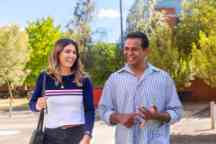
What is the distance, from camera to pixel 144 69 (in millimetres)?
4008

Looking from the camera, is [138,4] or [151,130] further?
[138,4]

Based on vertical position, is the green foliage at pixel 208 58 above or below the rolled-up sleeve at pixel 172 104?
below

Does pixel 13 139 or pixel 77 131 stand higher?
pixel 77 131

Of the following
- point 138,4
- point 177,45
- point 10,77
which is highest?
point 138,4

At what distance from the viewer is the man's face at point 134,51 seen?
3.93 m

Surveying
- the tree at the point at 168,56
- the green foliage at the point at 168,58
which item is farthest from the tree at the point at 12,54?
the green foliage at the point at 168,58

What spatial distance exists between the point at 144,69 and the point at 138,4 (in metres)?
34.8

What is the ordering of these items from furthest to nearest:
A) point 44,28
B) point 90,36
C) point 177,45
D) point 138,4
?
point 44,28, point 90,36, point 138,4, point 177,45

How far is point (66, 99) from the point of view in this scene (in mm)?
4289

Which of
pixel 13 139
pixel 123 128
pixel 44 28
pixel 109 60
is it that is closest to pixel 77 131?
pixel 123 128

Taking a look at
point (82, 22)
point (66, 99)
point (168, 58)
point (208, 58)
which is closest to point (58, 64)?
point (66, 99)

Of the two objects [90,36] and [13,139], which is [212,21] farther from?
[90,36]

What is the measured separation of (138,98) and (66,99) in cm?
69

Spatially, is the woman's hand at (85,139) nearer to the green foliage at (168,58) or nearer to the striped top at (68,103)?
the striped top at (68,103)
